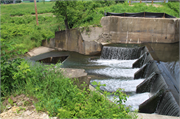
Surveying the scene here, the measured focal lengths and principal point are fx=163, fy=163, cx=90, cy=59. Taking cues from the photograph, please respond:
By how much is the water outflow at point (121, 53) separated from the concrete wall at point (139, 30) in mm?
1821

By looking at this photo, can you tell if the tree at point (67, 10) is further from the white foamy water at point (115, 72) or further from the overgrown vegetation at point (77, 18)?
the white foamy water at point (115, 72)

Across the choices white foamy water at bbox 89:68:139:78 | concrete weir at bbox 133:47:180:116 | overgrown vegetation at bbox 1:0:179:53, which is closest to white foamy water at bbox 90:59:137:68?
white foamy water at bbox 89:68:139:78

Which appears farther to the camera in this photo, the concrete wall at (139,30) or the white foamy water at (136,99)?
the concrete wall at (139,30)

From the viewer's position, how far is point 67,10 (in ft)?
41.5

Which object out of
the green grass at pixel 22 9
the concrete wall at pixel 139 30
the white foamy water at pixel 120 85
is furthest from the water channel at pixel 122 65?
the green grass at pixel 22 9

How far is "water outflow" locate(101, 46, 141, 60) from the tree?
401 centimetres

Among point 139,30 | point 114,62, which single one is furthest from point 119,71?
point 139,30

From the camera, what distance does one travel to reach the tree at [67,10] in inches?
489

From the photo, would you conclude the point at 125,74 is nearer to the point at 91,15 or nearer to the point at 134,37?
the point at 134,37

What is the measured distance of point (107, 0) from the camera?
685 inches

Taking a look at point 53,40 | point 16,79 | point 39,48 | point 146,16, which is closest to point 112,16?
point 146,16

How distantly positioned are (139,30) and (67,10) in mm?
5741

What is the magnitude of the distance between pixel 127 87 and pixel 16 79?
4.70 metres

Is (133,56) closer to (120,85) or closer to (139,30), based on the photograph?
(139,30)
